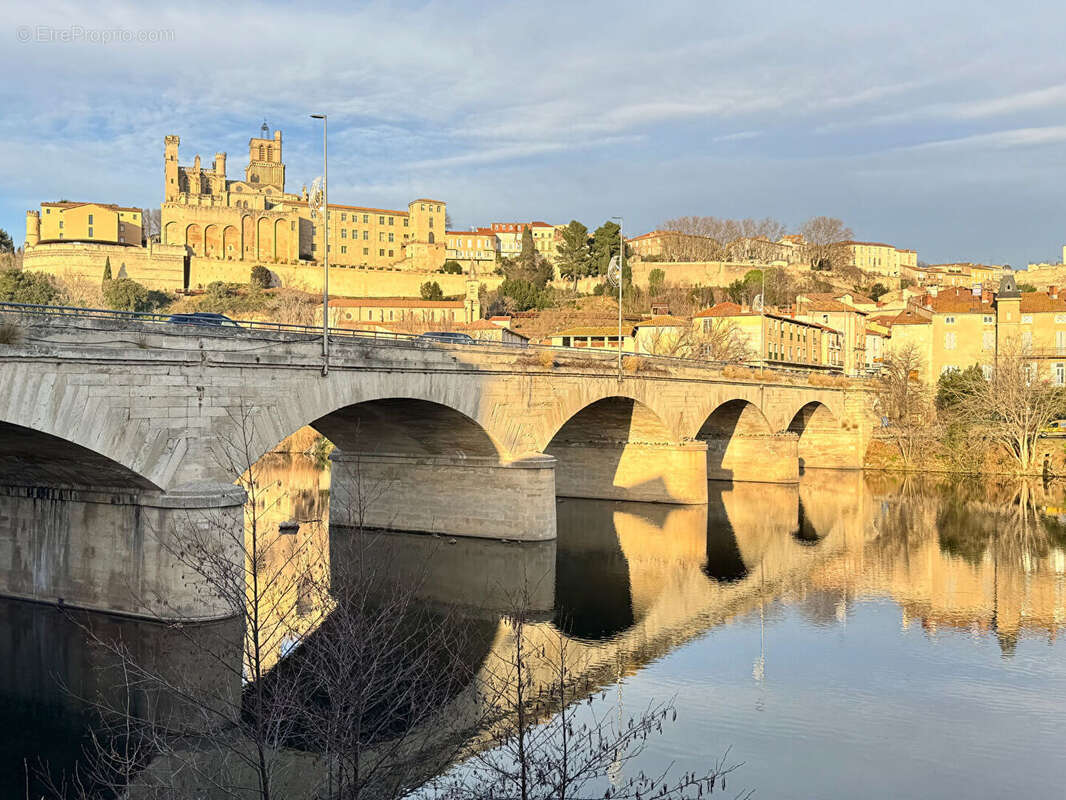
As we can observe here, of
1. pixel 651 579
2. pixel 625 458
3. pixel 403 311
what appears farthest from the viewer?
pixel 403 311

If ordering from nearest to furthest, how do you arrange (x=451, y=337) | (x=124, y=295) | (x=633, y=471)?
1. (x=451, y=337)
2. (x=633, y=471)
3. (x=124, y=295)

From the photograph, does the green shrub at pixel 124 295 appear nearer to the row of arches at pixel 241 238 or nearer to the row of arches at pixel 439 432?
the row of arches at pixel 241 238

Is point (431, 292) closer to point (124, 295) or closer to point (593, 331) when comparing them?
point (124, 295)

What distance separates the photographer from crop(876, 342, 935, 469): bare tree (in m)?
57.8

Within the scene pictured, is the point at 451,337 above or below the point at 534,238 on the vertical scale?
below

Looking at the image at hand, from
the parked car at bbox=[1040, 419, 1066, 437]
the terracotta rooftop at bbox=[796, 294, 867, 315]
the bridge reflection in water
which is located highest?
the terracotta rooftop at bbox=[796, 294, 867, 315]

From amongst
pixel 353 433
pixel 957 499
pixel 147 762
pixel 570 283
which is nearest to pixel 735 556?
pixel 353 433

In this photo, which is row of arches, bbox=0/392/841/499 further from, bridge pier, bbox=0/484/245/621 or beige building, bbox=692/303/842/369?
beige building, bbox=692/303/842/369

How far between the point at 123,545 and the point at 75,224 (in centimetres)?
10521

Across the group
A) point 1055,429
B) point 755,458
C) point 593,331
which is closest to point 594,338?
point 593,331

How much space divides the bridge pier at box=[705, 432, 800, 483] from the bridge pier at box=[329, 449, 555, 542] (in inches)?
908

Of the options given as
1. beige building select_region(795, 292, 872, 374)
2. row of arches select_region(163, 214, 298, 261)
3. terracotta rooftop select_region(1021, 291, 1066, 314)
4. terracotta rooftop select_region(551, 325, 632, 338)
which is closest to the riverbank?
terracotta rooftop select_region(1021, 291, 1066, 314)

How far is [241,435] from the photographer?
20969 millimetres

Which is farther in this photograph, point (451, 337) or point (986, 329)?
point (986, 329)
